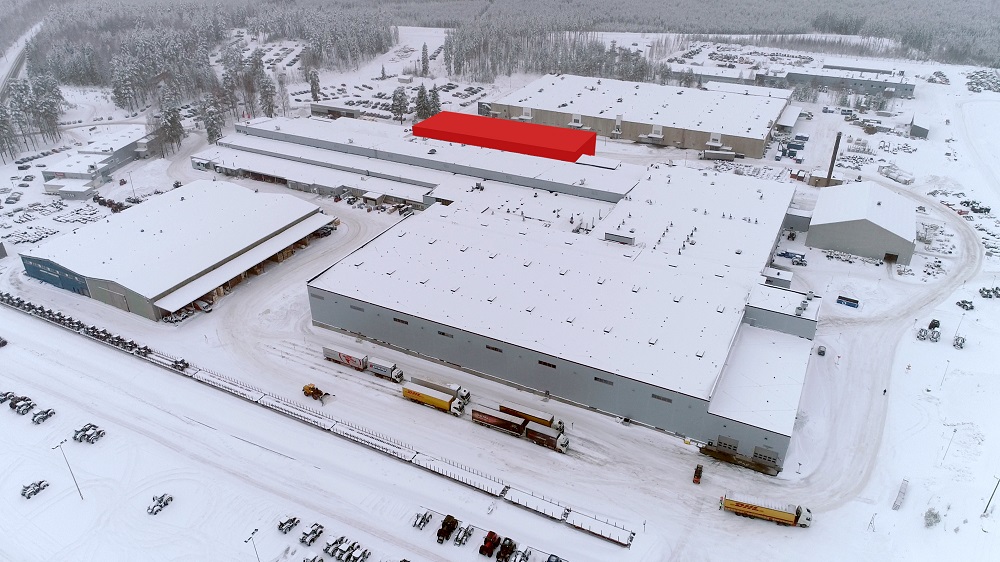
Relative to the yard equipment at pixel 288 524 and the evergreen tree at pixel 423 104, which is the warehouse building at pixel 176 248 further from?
the evergreen tree at pixel 423 104

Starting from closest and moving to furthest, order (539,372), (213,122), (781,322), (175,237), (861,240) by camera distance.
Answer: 1. (539,372)
2. (781,322)
3. (175,237)
4. (861,240)
5. (213,122)

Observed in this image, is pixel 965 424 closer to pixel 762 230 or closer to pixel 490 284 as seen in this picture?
pixel 762 230

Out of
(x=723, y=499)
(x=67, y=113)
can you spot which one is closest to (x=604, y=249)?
(x=723, y=499)

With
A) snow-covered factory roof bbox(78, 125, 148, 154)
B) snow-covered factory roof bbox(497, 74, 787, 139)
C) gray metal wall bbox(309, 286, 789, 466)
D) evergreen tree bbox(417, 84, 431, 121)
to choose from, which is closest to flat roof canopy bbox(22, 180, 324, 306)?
gray metal wall bbox(309, 286, 789, 466)

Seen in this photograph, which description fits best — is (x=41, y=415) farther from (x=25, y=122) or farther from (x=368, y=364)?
(x=25, y=122)

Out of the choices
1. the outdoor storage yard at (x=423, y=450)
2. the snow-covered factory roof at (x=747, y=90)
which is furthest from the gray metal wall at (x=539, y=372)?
the snow-covered factory roof at (x=747, y=90)

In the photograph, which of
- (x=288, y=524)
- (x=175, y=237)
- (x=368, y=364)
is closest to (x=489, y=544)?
(x=288, y=524)
